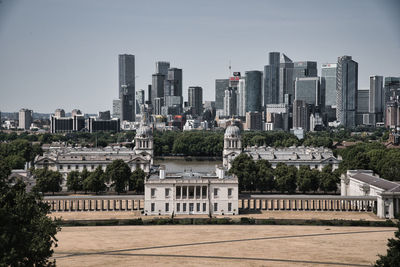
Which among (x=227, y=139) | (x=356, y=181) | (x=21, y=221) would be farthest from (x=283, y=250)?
(x=227, y=139)

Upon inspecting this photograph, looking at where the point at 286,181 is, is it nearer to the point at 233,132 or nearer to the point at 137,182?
the point at 137,182

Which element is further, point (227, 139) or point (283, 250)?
point (227, 139)

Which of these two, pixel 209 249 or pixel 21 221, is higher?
pixel 21 221

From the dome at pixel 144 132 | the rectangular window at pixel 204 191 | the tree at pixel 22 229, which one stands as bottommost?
the rectangular window at pixel 204 191

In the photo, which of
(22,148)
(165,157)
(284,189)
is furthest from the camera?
(165,157)

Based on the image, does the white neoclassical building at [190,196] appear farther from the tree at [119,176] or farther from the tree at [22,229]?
the tree at [22,229]

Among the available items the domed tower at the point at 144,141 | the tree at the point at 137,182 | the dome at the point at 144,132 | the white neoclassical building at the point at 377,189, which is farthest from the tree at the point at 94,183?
the white neoclassical building at the point at 377,189

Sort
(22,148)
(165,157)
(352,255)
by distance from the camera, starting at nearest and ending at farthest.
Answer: (352,255), (22,148), (165,157)

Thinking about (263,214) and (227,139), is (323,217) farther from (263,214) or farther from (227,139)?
(227,139)

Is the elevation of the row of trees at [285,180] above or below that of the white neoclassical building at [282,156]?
below
